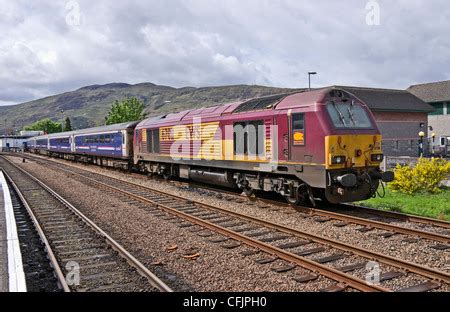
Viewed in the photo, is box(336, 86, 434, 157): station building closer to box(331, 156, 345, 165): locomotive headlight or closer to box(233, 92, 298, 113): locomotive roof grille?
box(233, 92, 298, 113): locomotive roof grille

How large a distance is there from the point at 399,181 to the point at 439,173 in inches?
59.5

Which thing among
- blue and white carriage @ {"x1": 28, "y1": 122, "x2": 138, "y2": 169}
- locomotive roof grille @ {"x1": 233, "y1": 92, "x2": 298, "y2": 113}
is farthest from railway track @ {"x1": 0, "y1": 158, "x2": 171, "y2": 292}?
blue and white carriage @ {"x1": 28, "y1": 122, "x2": 138, "y2": 169}

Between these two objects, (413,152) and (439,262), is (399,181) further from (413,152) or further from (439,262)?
(413,152)

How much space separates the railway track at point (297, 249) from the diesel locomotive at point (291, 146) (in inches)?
78.8

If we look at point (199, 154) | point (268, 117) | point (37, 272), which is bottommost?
point (37, 272)

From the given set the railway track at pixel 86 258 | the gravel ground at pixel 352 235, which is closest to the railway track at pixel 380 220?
the gravel ground at pixel 352 235

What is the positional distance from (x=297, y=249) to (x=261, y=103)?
6425 mm

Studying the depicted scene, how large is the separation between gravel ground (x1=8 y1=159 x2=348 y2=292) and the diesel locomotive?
3.50m

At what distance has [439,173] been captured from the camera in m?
16.7

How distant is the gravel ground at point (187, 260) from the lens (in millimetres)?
6852

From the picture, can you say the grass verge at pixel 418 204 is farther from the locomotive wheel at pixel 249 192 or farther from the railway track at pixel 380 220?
the locomotive wheel at pixel 249 192

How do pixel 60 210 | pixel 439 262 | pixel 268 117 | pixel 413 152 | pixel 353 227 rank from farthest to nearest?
1. pixel 413 152
2. pixel 60 210
3. pixel 268 117
4. pixel 353 227
5. pixel 439 262

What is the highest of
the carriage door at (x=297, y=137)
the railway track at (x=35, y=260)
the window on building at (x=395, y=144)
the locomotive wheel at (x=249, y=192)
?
the carriage door at (x=297, y=137)
